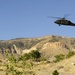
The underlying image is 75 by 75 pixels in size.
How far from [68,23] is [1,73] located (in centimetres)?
4005

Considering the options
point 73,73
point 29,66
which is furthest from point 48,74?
point 29,66

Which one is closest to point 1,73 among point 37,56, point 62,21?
point 62,21

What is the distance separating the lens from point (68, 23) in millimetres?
42625

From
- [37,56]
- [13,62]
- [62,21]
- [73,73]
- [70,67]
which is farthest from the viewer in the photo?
[37,56]

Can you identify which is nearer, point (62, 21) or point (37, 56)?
point (62, 21)

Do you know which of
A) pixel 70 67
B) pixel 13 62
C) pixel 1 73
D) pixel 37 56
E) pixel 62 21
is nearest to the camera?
pixel 13 62

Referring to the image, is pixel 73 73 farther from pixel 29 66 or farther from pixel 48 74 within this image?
pixel 29 66

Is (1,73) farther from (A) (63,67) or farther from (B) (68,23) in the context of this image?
(B) (68,23)

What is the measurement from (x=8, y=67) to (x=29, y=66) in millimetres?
1688

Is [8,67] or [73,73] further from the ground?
[8,67]

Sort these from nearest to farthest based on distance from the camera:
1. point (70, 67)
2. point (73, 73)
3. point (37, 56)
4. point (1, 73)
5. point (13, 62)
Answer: point (13, 62) → point (1, 73) → point (73, 73) → point (70, 67) → point (37, 56)

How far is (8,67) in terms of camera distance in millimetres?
23797

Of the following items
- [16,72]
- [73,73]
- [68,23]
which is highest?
[68,23]

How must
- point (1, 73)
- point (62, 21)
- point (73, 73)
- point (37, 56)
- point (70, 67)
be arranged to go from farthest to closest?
point (37, 56) < point (70, 67) < point (73, 73) < point (1, 73) < point (62, 21)
